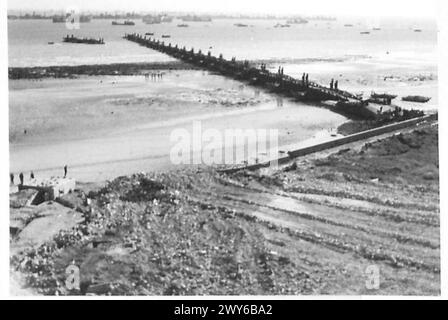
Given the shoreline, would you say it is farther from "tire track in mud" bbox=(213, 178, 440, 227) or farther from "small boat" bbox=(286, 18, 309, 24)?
"tire track in mud" bbox=(213, 178, 440, 227)

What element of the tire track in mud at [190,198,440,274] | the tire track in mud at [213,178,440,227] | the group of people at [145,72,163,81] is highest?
the group of people at [145,72,163,81]

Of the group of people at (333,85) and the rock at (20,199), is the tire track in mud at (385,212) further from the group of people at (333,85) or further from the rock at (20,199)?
the rock at (20,199)

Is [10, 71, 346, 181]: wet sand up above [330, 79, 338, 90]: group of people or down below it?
below

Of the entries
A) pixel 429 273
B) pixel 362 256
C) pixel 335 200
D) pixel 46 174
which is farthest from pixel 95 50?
pixel 429 273

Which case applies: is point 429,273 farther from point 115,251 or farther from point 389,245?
point 115,251

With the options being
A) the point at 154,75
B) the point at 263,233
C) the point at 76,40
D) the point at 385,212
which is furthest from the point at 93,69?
the point at 385,212

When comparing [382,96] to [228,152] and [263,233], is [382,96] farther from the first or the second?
[263,233]

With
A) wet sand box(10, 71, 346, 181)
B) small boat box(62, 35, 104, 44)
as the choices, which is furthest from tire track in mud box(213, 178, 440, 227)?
small boat box(62, 35, 104, 44)
